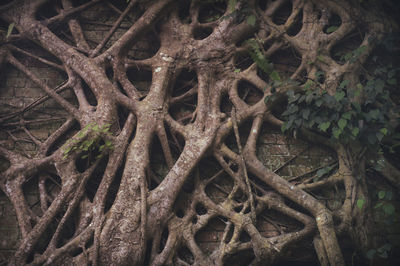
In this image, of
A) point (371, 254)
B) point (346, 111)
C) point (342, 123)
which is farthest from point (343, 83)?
point (371, 254)

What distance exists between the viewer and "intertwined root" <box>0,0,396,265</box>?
110 inches

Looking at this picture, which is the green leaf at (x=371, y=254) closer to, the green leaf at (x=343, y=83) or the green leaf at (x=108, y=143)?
the green leaf at (x=343, y=83)

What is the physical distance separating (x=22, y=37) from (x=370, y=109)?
3.80m

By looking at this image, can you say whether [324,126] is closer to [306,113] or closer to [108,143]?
[306,113]

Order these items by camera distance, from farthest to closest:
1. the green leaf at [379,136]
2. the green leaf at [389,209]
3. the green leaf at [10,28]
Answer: the green leaf at [10,28], the green leaf at [379,136], the green leaf at [389,209]

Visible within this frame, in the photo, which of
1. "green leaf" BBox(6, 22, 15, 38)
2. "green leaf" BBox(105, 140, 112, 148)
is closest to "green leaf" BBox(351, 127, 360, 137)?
"green leaf" BBox(105, 140, 112, 148)

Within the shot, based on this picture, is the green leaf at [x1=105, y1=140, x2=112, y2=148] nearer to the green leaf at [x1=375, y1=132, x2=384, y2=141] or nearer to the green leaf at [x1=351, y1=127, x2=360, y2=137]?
the green leaf at [x1=351, y1=127, x2=360, y2=137]

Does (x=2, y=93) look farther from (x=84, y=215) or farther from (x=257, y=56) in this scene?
(x=257, y=56)

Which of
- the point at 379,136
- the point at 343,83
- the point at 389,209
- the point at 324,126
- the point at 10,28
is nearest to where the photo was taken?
the point at 389,209

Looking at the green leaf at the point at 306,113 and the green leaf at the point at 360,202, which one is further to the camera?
the green leaf at the point at 306,113

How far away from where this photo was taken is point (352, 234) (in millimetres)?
2920

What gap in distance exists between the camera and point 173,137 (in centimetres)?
324

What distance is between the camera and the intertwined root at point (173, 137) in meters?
2.79

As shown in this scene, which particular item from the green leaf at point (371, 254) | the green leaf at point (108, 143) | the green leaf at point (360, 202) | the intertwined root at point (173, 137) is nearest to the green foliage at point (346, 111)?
the intertwined root at point (173, 137)
